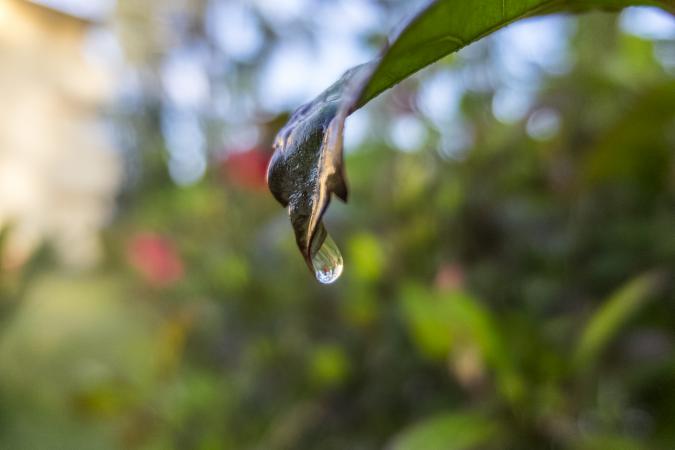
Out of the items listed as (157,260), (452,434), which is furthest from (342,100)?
(157,260)

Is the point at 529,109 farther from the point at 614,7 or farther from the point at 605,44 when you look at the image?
the point at 614,7

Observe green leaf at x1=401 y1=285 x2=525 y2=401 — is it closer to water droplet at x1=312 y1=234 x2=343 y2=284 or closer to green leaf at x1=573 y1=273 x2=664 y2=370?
green leaf at x1=573 y1=273 x2=664 y2=370

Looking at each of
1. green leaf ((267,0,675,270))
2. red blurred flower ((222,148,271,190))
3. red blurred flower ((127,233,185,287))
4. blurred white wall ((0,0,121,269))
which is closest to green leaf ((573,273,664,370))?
green leaf ((267,0,675,270))

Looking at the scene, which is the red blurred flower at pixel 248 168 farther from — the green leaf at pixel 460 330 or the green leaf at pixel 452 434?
the green leaf at pixel 452 434

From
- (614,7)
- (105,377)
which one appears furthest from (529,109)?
(105,377)

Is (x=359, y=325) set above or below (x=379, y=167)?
below

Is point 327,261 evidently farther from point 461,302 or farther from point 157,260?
point 157,260
